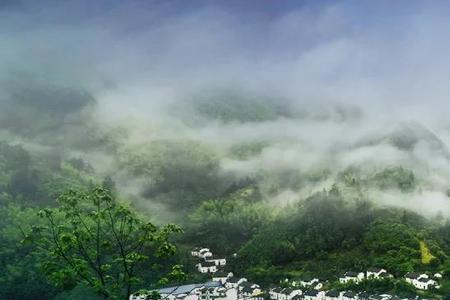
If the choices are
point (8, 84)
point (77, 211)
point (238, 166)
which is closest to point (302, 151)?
point (238, 166)

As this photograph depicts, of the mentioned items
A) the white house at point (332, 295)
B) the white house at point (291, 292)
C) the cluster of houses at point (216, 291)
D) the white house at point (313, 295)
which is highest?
the cluster of houses at point (216, 291)

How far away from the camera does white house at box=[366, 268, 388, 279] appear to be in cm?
6888

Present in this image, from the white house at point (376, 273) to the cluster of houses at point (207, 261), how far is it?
22.4 meters

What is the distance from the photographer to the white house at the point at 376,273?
68875 millimetres

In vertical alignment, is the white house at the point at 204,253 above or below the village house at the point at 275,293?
above

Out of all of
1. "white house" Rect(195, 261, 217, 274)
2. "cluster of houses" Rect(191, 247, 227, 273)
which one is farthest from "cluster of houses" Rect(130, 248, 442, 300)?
"cluster of houses" Rect(191, 247, 227, 273)

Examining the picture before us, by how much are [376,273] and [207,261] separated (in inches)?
1090

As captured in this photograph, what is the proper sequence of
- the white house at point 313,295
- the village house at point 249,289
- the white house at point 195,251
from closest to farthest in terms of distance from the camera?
the white house at point 313,295 < the village house at point 249,289 < the white house at point 195,251

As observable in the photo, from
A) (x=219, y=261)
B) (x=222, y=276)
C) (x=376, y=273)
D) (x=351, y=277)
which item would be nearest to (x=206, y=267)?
(x=219, y=261)

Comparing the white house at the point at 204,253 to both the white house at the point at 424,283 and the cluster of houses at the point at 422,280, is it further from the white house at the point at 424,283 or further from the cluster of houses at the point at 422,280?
the white house at the point at 424,283

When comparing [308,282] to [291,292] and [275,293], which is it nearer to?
[275,293]

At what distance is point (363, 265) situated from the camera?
75875 millimetres

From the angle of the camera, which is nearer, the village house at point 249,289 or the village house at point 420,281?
the village house at point 420,281

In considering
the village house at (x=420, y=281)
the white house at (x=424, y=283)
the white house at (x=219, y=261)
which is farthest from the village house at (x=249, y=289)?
the white house at (x=219, y=261)
